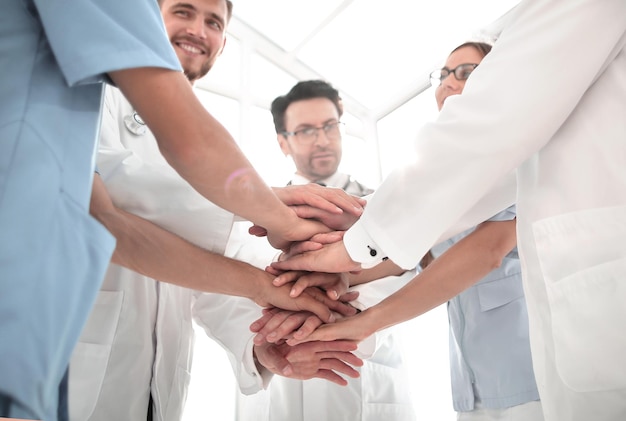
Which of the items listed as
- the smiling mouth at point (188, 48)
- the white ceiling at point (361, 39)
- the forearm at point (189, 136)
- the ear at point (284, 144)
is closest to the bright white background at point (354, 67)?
the white ceiling at point (361, 39)

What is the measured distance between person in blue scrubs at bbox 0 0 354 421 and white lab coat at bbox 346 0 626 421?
0.52 metres

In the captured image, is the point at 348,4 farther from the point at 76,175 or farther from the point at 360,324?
the point at 76,175

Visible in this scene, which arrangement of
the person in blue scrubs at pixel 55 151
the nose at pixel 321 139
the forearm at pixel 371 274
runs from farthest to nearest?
1. the nose at pixel 321 139
2. the forearm at pixel 371 274
3. the person in blue scrubs at pixel 55 151

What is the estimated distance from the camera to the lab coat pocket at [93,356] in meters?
1.12

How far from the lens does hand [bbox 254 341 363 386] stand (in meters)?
1.46

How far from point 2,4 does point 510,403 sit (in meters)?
1.51

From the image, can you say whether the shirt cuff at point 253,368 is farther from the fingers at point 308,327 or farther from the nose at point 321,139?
the nose at point 321,139

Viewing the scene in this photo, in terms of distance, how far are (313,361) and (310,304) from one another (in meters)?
0.19

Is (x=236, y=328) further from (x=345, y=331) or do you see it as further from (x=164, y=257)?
(x=164, y=257)

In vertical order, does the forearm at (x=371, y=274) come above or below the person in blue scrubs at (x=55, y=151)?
above

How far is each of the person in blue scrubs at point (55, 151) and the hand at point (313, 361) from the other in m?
0.92

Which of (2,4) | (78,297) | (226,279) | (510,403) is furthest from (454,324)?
(2,4)

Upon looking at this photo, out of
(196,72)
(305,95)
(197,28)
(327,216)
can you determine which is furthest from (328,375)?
(305,95)

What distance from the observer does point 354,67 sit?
357 centimetres
